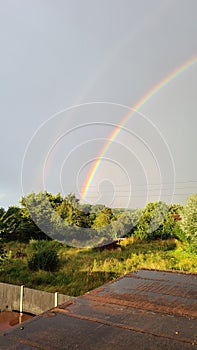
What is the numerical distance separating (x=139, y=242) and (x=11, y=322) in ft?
58.7

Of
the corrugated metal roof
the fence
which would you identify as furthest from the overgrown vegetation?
the corrugated metal roof

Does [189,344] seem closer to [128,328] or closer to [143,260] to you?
[128,328]

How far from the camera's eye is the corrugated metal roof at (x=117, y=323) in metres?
3.16

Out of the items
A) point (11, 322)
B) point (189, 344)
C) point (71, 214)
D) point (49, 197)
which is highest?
point (49, 197)

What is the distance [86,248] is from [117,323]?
68.1ft

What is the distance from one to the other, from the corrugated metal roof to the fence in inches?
183

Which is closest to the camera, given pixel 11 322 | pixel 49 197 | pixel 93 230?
pixel 11 322

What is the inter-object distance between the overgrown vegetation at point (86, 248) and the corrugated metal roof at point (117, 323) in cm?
710

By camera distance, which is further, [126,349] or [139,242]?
[139,242]

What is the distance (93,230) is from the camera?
93.2ft

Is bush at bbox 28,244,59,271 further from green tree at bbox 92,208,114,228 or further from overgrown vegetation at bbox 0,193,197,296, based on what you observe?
green tree at bbox 92,208,114,228

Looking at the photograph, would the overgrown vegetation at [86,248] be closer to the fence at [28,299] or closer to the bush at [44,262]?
the bush at [44,262]

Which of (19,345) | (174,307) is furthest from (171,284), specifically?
(19,345)

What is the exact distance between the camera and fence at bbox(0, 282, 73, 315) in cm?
971
